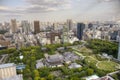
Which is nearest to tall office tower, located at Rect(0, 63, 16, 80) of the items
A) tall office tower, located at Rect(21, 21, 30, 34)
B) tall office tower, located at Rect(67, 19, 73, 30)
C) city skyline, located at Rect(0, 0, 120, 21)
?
city skyline, located at Rect(0, 0, 120, 21)

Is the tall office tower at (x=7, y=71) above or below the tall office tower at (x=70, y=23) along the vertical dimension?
below

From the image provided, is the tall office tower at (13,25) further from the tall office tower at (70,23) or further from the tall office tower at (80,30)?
the tall office tower at (80,30)

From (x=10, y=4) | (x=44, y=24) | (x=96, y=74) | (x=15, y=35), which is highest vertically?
(x=10, y=4)

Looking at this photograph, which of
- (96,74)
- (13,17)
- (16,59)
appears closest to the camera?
(96,74)

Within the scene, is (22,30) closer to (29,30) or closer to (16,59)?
(29,30)

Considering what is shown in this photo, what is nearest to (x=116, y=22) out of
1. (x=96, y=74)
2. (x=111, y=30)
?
(x=111, y=30)

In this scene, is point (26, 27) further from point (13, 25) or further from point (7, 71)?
point (7, 71)

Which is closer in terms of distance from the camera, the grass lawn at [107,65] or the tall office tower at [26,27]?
the grass lawn at [107,65]

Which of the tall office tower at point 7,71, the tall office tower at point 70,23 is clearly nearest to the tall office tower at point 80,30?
the tall office tower at point 70,23
